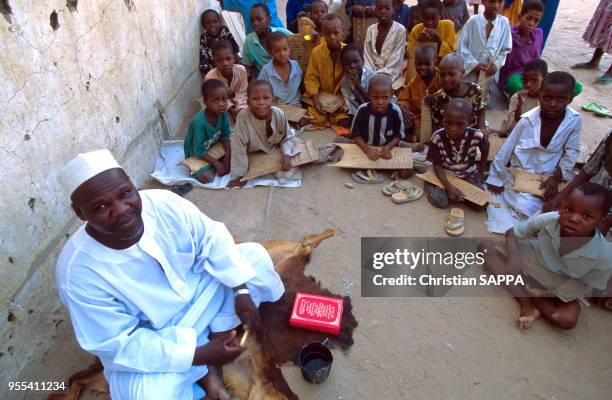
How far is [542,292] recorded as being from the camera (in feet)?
8.14

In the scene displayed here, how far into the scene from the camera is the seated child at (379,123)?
3.65 meters

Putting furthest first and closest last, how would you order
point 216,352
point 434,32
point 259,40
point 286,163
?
point 259,40 → point 434,32 → point 286,163 → point 216,352

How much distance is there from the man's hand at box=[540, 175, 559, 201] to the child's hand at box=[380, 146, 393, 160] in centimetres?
126

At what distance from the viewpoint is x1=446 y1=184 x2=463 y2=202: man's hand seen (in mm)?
3309

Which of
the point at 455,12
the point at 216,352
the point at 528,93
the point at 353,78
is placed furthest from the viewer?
the point at 455,12

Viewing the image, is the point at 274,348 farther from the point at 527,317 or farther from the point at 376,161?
the point at 376,161

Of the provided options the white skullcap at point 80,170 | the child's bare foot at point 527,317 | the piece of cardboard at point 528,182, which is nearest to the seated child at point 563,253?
the child's bare foot at point 527,317

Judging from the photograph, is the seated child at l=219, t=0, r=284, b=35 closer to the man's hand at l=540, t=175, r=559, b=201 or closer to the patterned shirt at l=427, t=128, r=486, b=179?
the patterned shirt at l=427, t=128, r=486, b=179

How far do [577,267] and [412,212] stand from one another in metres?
1.25

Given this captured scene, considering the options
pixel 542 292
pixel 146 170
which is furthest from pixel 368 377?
pixel 146 170

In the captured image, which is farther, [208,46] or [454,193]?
[208,46]

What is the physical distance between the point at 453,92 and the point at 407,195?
3.73 ft

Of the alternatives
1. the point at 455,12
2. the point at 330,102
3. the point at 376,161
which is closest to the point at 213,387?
the point at 376,161

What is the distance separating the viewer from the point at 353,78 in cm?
445
